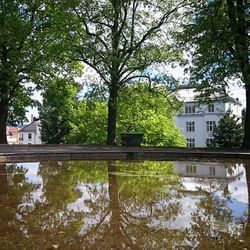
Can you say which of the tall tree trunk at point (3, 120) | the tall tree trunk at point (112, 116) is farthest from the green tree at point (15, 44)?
the tall tree trunk at point (112, 116)

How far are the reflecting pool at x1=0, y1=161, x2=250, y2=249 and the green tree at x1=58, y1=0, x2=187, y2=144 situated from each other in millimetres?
13414

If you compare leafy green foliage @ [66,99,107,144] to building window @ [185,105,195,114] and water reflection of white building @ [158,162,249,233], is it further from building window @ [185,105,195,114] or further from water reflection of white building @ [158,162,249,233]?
water reflection of white building @ [158,162,249,233]

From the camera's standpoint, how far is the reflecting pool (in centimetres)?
368

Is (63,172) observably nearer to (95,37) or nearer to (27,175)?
(27,175)

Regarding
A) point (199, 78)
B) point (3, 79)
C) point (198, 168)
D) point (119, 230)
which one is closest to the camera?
point (119, 230)

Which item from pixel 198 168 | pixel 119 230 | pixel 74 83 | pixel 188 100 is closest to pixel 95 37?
pixel 74 83

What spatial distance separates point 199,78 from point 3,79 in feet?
38.4

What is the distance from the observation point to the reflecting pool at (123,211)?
12.1ft

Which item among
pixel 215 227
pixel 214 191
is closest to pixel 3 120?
pixel 214 191

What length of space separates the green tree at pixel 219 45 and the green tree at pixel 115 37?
183 inches

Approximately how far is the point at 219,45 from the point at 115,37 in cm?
764

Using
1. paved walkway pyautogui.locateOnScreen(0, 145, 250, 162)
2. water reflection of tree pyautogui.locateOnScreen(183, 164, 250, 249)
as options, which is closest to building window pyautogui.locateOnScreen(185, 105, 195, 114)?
paved walkway pyautogui.locateOnScreen(0, 145, 250, 162)

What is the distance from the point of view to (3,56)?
23109 millimetres

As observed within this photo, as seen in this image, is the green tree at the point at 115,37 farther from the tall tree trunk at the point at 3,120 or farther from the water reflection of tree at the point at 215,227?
the water reflection of tree at the point at 215,227
